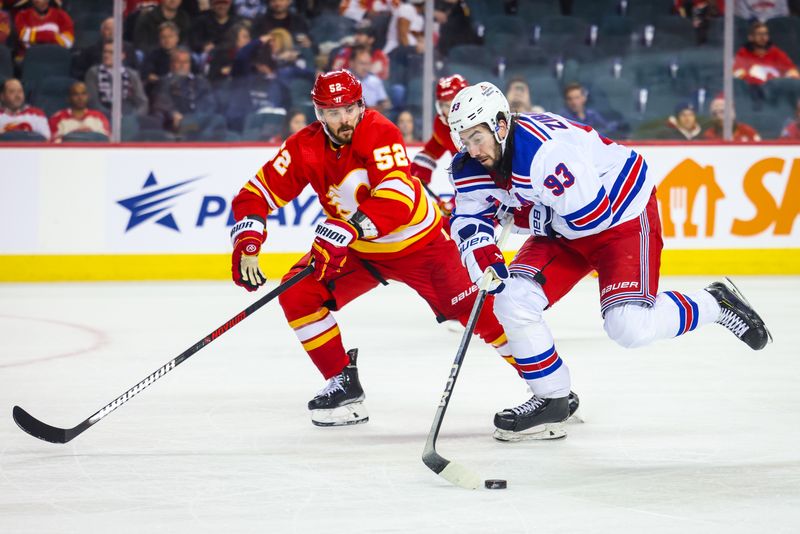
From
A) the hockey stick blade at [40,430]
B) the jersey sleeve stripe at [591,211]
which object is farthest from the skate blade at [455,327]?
Answer: the hockey stick blade at [40,430]

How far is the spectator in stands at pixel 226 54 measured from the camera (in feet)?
27.2

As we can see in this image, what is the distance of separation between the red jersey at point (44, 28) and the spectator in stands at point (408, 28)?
2104 mm

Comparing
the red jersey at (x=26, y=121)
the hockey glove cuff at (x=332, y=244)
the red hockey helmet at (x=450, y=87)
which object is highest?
the red hockey helmet at (x=450, y=87)

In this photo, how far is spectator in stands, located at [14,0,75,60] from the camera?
8055mm

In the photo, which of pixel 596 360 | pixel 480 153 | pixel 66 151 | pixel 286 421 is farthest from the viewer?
pixel 66 151

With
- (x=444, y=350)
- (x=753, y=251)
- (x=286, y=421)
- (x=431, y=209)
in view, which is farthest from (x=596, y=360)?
(x=753, y=251)

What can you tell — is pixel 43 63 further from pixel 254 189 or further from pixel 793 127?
pixel 793 127

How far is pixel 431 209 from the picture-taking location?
4.34m

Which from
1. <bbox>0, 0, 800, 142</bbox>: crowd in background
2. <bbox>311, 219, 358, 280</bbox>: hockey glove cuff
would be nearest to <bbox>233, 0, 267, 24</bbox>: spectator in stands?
<bbox>0, 0, 800, 142</bbox>: crowd in background

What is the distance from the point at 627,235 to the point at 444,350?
1909 mm

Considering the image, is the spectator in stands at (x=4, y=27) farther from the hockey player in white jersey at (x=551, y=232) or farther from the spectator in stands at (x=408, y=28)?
the hockey player in white jersey at (x=551, y=232)

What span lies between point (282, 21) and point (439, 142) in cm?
244

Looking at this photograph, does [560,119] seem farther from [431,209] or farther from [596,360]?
[596,360]

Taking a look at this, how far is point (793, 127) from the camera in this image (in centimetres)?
861
